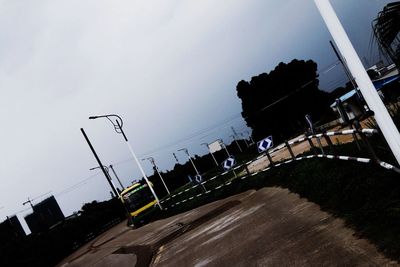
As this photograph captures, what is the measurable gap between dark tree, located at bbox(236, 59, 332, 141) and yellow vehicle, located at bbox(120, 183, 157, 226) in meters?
23.7

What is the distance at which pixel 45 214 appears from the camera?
330 feet

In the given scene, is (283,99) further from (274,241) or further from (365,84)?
(365,84)

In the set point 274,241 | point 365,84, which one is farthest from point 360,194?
point 365,84

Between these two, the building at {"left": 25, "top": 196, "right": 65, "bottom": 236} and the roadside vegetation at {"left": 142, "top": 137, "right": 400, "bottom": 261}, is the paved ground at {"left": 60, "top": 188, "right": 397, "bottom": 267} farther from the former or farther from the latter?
the building at {"left": 25, "top": 196, "right": 65, "bottom": 236}

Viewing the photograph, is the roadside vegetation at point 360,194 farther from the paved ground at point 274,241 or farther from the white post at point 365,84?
the white post at point 365,84

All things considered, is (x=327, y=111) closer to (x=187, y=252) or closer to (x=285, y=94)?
(x=285, y=94)

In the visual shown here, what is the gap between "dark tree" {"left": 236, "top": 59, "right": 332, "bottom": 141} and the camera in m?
53.2

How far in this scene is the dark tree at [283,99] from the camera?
2094 inches

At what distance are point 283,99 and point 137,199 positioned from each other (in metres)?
27.9

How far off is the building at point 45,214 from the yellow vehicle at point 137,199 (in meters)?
74.0

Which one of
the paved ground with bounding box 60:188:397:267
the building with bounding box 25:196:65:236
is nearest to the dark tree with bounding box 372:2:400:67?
the paved ground with bounding box 60:188:397:267

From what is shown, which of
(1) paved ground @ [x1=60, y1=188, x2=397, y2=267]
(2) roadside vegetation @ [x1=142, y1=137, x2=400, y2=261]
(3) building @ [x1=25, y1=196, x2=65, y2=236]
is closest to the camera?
(2) roadside vegetation @ [x1=142, y1=137, x2=400, y2=261]

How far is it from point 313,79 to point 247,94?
919cm

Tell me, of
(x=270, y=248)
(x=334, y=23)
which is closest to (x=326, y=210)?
(x=270, y=248)
